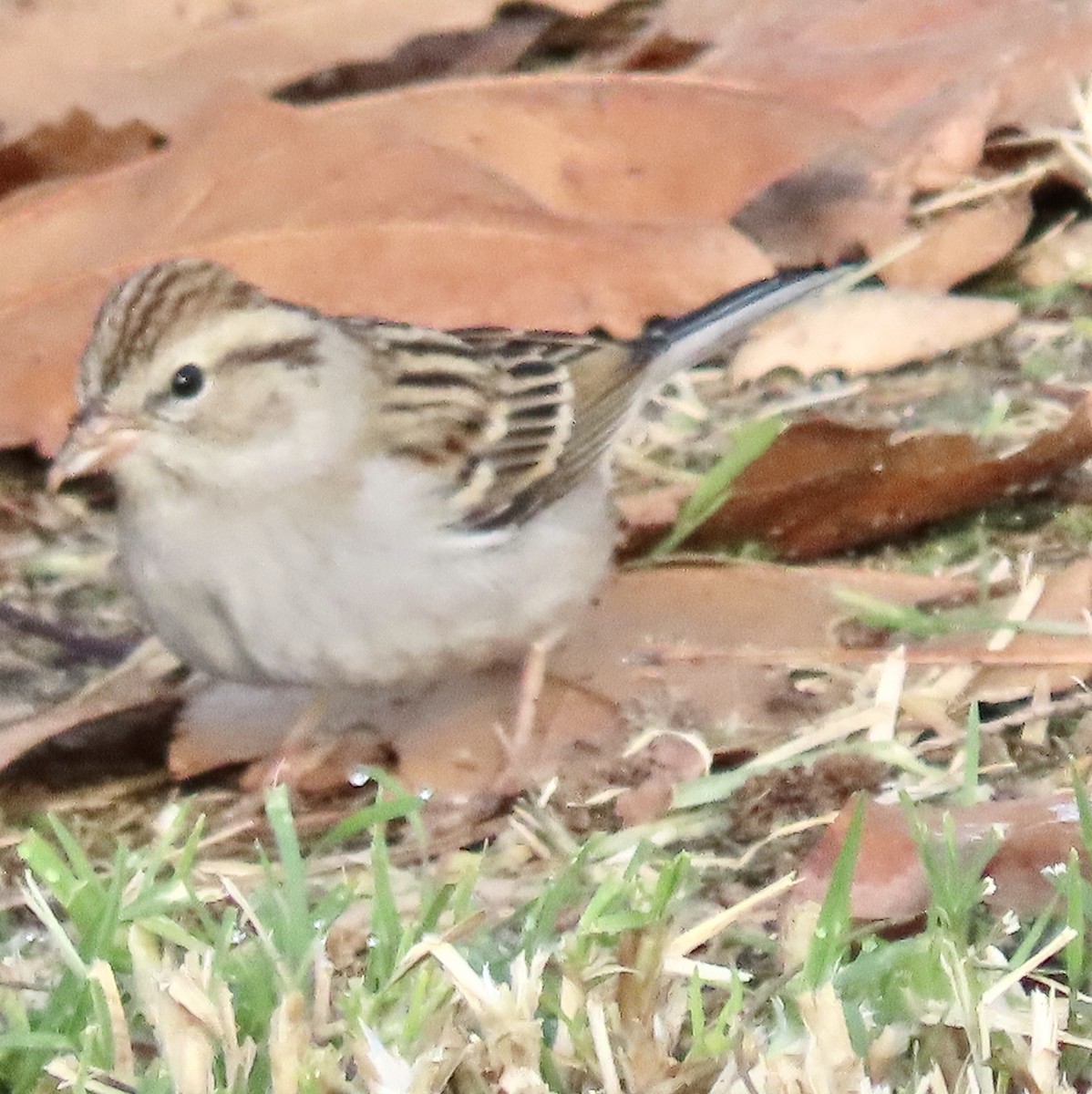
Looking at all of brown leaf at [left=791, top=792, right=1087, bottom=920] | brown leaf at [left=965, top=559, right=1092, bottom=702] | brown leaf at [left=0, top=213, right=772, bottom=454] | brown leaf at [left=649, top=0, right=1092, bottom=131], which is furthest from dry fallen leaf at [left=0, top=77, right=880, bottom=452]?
brown leaf at [left=791, top=792, right=1087, bottom=920]

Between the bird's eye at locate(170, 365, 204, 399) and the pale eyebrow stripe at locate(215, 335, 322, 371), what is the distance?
3 centimetres

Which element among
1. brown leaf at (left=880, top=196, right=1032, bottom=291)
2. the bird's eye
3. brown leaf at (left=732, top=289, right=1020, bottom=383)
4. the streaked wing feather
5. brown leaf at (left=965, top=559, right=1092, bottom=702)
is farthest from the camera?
brown leaf at (left=880, top=196, right=1032, bottom=291)

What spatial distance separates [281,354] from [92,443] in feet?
0.93

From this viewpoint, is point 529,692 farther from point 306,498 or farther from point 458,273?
point 458,273

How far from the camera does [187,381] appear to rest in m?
2.30

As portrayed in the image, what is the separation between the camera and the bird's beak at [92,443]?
7.38ft

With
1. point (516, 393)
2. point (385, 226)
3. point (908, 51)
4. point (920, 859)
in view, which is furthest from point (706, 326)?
point (920, 859)

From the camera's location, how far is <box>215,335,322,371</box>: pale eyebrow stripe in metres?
2.34

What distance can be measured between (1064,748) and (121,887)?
1.02 m

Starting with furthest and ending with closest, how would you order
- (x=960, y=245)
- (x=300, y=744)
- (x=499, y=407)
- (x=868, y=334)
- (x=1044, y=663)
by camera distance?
(x=960, y=245) → (x=868, y=334) → (x=499, y=407) → (x=300, y=744) → (x=1044, y=663)

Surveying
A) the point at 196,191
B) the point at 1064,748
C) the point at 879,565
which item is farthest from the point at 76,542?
the point at 1064,748

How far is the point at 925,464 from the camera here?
252 centimetres

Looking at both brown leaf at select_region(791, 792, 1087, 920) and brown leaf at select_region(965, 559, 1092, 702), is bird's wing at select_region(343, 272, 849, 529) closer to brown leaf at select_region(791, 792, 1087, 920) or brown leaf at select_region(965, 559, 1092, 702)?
brown leaf at select_region(965, 559, 1092, 702)

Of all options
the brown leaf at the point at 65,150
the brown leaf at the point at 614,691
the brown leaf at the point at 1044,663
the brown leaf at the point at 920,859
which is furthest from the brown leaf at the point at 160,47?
the brown leaf at the point at 920,859
